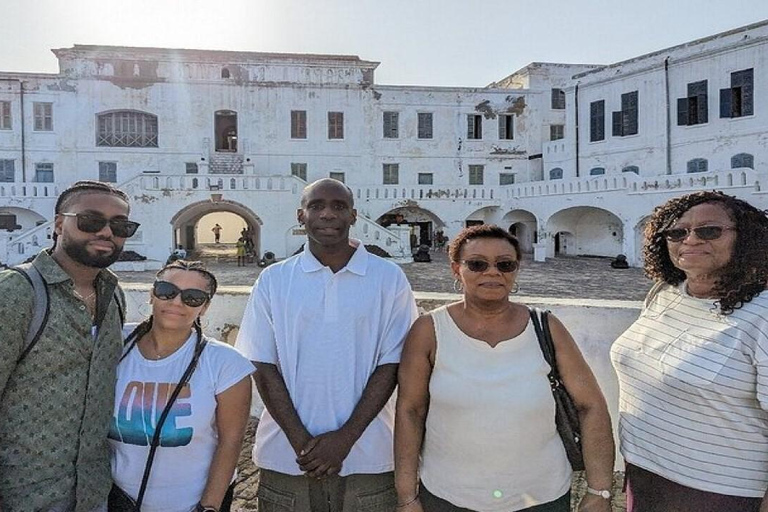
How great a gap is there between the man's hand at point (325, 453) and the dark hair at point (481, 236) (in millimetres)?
962

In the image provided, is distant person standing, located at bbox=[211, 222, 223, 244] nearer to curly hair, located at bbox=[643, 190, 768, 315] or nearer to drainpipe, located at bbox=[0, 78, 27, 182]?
drainpipe, located at bbox=[0, 78, 27, 182]

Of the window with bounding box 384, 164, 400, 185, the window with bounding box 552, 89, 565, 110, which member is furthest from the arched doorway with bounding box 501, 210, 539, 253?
the window with bounding box 552, 89, 565, 110

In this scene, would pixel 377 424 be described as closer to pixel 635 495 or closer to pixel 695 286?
pixel 635 495

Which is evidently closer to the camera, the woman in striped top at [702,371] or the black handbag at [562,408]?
the woman in striped top at [702,371]

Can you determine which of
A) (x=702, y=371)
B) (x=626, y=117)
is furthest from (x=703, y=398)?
(x=626, y=117)

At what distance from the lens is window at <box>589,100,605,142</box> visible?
2795 cm

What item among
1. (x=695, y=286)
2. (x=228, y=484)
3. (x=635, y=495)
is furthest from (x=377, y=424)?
(x=695, y=286)

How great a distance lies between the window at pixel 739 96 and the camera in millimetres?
23031

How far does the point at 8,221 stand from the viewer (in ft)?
84.0

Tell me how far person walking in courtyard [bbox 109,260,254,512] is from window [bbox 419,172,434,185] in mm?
28358

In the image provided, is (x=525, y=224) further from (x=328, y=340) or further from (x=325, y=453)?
(x=325, y=453)

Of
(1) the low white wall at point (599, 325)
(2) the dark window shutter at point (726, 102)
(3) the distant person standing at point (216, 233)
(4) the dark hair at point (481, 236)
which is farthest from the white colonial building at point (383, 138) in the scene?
(4) the dark hair at point (481, 236)

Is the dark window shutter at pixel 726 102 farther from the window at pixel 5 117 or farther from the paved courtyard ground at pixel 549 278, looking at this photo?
the window at pixel 5 117

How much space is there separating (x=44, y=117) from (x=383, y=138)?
17262 millimetres
